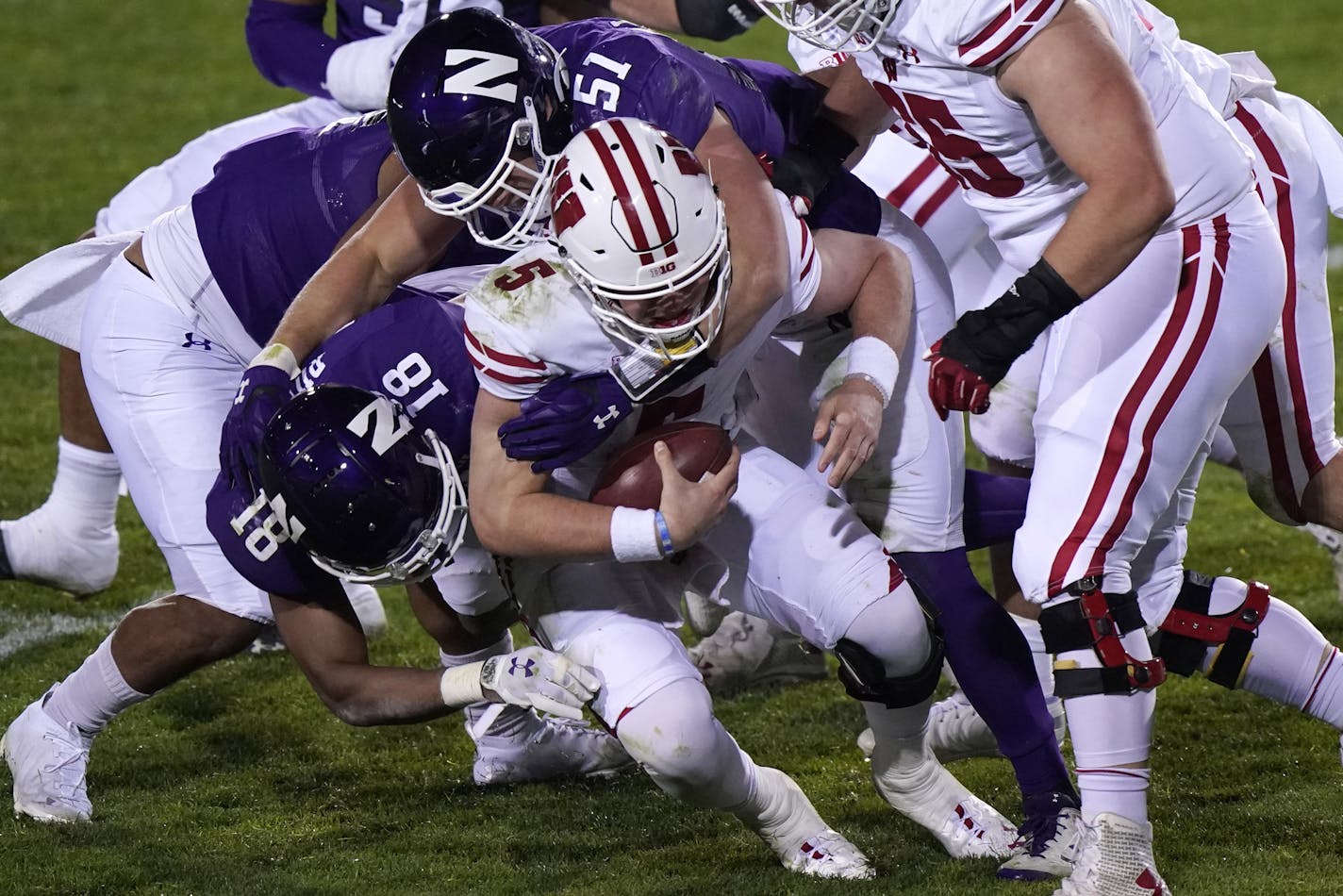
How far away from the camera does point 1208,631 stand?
3.37 m

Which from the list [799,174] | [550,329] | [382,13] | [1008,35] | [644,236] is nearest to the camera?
[1008,35]

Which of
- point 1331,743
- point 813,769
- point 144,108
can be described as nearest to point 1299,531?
point 1331,743

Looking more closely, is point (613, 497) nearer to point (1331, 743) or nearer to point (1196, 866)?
point (1196, 866)

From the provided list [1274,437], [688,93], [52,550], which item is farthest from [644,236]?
[52,550]

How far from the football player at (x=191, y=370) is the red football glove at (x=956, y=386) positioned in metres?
1.22

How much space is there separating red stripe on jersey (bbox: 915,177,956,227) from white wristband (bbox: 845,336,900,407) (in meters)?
0.81

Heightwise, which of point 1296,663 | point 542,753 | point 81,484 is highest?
point 1296,663

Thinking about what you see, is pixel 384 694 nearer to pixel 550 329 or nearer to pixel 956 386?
pixel 550 329

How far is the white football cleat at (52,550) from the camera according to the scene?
4641 mm

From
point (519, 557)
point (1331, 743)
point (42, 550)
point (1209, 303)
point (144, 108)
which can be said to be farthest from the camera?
point (144, 108)

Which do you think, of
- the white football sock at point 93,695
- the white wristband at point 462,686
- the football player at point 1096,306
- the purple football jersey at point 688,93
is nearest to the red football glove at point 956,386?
the football player at point 1096,306

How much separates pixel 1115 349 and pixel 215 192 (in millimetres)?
1901

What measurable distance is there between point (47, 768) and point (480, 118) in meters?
1.57

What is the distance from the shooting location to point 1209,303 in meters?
2.92
